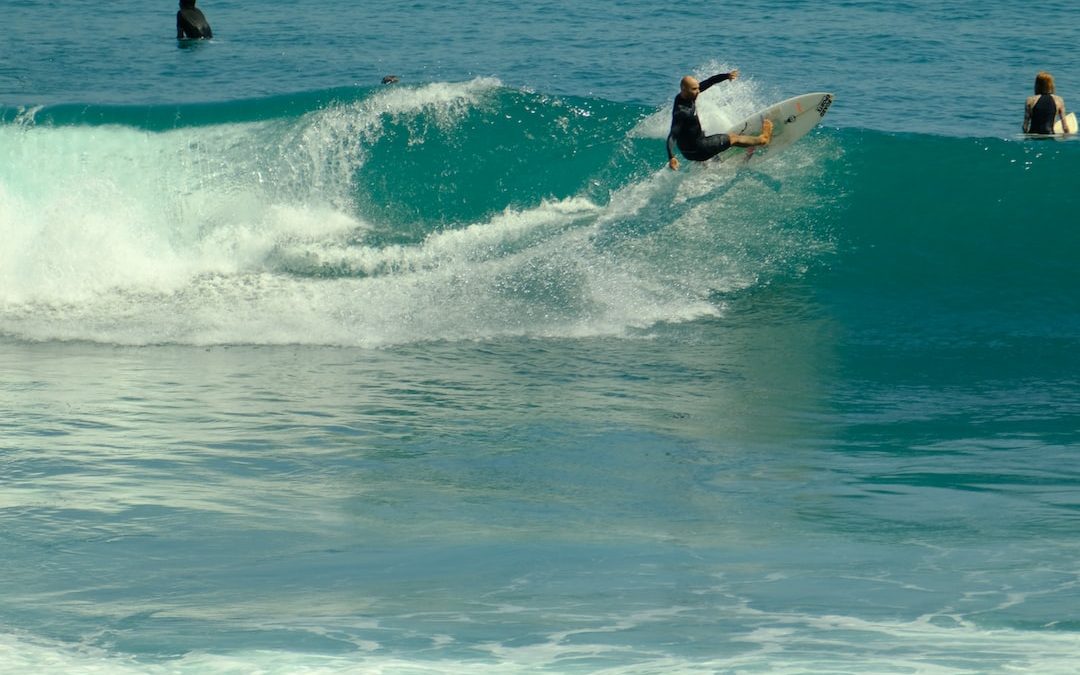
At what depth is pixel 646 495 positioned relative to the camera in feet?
26.1

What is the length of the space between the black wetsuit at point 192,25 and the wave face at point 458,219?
588 centimetres

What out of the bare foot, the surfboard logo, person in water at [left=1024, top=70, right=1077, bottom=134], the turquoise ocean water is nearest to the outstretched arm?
the bare foot

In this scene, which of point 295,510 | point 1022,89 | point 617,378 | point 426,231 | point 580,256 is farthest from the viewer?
point 1022,89

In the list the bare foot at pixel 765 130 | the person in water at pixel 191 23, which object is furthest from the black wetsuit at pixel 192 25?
the bare foot at pixel 765 130

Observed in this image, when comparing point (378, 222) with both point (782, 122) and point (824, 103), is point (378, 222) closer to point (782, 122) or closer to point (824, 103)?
point (782, 122)

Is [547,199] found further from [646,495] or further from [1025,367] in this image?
[646,495]

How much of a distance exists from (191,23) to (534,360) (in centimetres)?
1431

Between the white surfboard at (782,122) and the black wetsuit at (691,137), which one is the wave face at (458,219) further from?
the black wetsuit at (691,137)

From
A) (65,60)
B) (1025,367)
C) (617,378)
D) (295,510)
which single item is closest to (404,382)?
(617,378)

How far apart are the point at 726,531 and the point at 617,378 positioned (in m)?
3.46

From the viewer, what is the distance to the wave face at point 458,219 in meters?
12.8

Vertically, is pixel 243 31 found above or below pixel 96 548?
above

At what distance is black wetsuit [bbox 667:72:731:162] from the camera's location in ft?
44.6

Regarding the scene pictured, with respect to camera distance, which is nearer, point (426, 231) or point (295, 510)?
point (295, 510)
